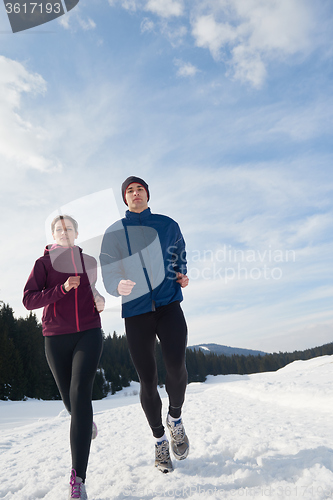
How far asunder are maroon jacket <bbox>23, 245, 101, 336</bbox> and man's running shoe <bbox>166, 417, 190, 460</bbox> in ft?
4.15

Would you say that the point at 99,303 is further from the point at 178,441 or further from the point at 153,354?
A: the point at 178,441

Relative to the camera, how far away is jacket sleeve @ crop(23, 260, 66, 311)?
10.2 feet

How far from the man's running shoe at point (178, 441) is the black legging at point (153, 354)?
3.3 inches

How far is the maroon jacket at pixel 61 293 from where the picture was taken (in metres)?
3.16

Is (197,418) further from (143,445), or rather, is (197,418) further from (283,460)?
(283,460)

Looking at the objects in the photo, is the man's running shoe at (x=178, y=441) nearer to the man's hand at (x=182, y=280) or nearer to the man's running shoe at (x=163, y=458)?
the man's running shoe at (x=163, y=458)

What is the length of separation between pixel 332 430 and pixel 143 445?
2556mm

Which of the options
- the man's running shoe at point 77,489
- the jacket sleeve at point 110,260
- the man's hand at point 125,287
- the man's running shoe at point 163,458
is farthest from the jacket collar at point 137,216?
the man's running shoe at point 77,489

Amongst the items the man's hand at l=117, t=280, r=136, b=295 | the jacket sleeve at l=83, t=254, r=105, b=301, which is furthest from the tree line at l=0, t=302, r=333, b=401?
the man's hand at l=117, t=280, r=136, b=295

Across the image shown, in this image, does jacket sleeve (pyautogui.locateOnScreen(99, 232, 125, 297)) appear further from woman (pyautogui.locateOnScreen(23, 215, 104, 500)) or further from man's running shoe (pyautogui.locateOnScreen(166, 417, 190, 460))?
man's running shoe (pyautogui.locateOnScreen(166, 417, 190, 460))

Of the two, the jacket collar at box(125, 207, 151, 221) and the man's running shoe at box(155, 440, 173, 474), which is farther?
the jacket collar at box(125, 207, 151, 221)

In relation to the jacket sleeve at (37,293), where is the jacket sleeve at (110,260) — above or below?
above

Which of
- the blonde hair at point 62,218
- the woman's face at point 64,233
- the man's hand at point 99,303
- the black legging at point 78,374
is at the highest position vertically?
the blonde hair at point 62,218

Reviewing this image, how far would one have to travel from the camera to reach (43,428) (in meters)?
7.41
